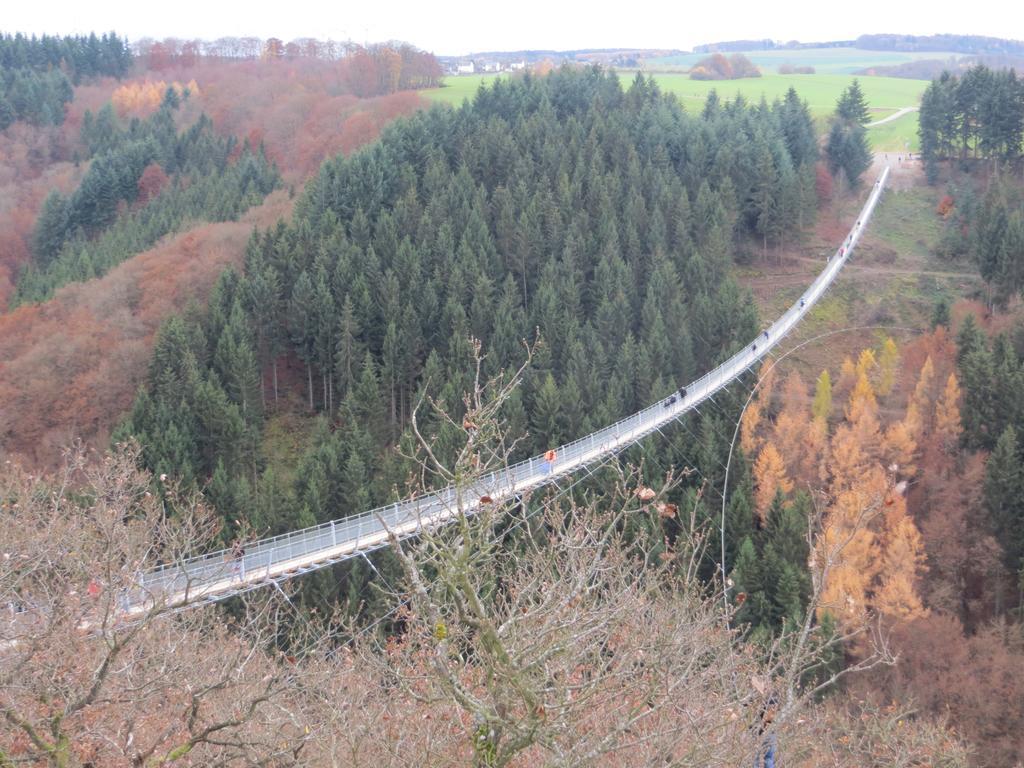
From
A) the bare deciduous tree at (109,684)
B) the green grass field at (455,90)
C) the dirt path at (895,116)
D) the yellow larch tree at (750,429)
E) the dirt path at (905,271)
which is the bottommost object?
the yellow larch tree at (750,429)

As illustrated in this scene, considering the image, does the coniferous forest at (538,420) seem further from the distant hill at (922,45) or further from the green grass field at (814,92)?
the distant hill at (922,45)

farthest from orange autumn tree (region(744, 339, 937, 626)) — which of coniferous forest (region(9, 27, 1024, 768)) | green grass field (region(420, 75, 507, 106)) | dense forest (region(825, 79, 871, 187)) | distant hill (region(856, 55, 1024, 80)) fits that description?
distant hill (region(856, 55, 1024, 80))

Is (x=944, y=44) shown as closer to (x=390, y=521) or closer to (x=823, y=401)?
(x=823, y=401)

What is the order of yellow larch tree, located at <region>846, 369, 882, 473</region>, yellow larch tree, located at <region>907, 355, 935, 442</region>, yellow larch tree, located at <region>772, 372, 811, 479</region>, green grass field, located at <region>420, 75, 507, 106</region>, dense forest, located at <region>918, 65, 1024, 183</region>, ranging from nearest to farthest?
yellow larch tree, located at <region>846, 369, 882, 473</region>, yellow larch tree, located at <region>772, 372, 811, 479</region>, yellow larch tree, located at <region>907, 355, 935, 442</region>, dense forest, located at <region>918, 65, 1024, 183</region>, green grass field, located at <region>420, 75, 507, 106</region>

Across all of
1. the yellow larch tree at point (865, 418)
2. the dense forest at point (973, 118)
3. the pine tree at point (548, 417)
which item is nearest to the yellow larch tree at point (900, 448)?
the yellow larch tree at point (865, 418)

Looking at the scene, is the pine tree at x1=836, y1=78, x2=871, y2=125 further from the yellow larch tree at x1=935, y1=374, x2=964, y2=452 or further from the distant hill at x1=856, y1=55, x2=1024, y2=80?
the distant hill at x1=856, y1=55, x2=1024, y2=80

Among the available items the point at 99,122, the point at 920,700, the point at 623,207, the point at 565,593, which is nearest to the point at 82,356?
the point at 623,207
